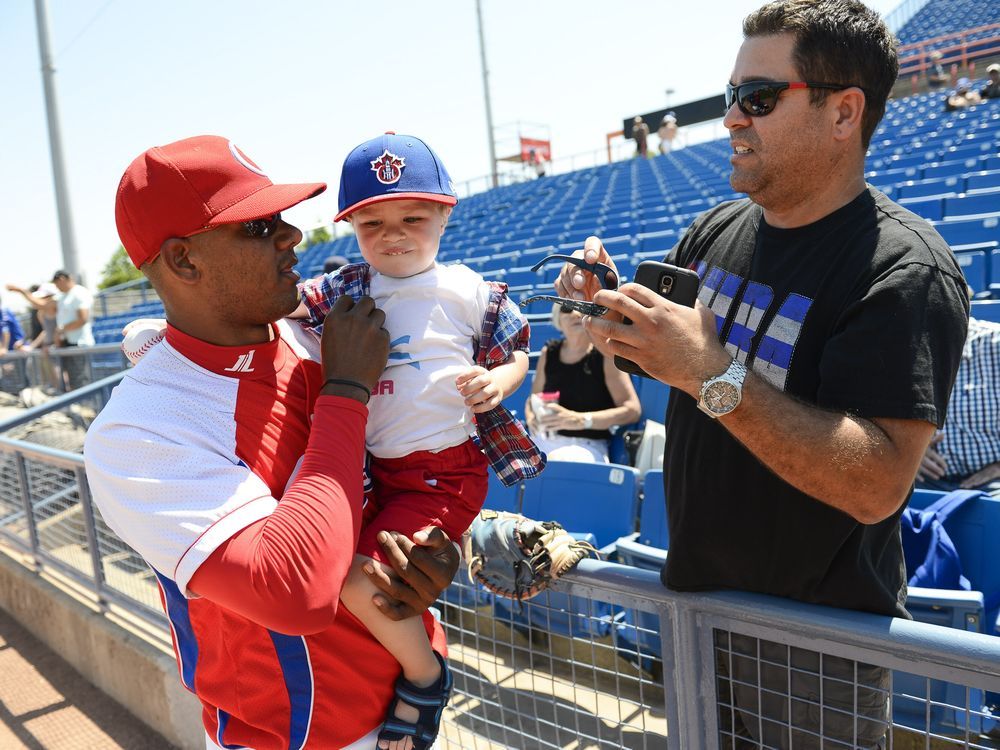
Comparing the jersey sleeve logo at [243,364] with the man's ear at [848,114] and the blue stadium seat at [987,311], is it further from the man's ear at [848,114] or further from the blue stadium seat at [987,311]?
the blue stadium seat at [987,311]

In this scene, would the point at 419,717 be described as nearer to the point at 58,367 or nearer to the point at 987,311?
the point at 987,311

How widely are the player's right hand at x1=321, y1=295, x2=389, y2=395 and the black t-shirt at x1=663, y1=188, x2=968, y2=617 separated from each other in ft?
2.24

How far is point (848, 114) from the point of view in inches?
55.7

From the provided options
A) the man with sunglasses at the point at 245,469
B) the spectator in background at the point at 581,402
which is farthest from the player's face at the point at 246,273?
the spectator in background at the point at 581,402

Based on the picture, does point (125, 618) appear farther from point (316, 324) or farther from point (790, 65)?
point (790, 65)

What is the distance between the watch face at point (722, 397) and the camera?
1197 millimetres

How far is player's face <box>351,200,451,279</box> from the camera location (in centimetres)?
163

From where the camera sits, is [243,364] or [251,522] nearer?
[251,522]

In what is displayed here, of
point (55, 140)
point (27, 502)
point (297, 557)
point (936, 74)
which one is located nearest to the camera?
point (297, 557)

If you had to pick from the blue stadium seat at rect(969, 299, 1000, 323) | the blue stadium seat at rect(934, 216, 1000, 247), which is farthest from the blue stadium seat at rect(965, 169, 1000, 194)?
the blue stadium seat at rect(969, 299, 1000, 323)

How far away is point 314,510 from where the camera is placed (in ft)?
3.78

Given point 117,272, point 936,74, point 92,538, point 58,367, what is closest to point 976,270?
point 92,538

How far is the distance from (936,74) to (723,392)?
21597 mm

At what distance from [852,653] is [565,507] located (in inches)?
84.1
